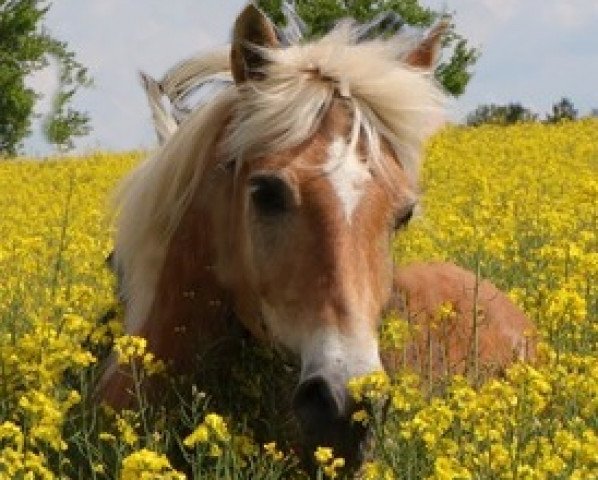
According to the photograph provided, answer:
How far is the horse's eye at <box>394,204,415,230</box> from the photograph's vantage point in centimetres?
441

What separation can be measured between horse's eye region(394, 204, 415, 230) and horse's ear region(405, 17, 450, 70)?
2.30 ft

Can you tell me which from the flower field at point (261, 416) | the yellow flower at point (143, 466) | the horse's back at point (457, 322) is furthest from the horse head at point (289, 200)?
the horse's back at point (457, 322)

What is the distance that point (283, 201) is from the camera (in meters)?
4.25

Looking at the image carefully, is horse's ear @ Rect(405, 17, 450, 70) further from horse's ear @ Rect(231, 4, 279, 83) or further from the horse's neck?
the horse's neck

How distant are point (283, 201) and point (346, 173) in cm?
20

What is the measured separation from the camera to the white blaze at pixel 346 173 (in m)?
4.21

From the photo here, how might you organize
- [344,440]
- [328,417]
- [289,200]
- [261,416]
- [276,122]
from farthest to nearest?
[261,416]
[276,122]
[289,200]
[344,440]
[328,417]

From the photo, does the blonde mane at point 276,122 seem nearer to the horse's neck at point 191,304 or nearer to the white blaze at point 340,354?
the horse's neck at point 191,304

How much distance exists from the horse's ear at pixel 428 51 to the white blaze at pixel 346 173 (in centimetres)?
72

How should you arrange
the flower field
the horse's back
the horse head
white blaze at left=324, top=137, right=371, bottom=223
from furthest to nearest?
1. the horse's back
2. white blaze at left=324, top=137, right=371, bottom=223
3. the horse head
4. the flower field

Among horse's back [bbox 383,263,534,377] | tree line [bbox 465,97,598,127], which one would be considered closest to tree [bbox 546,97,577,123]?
tree line [bbox 465,97,598,127]

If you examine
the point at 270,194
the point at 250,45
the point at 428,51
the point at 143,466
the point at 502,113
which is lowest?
the point at 502,113

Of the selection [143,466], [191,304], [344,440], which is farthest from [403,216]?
[143,466]

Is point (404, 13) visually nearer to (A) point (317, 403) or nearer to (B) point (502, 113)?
(B) point (502, 113)
